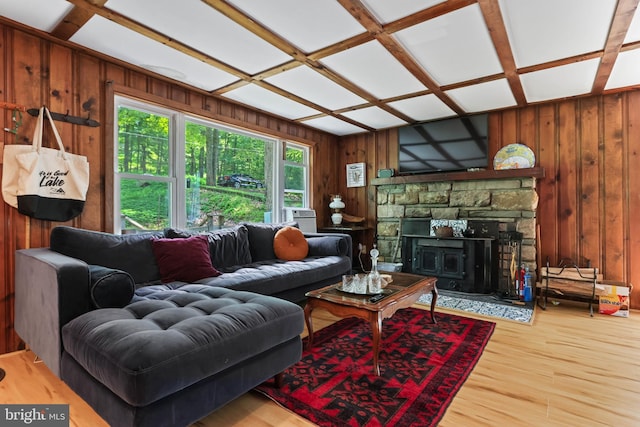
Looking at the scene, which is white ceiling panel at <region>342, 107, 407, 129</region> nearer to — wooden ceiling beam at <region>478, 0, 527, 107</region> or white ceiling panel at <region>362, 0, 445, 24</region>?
wooden ceiling beam at <region>478, 0, 527, 107</region>

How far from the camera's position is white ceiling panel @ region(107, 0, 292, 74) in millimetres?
1944

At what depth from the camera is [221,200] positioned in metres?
3.74

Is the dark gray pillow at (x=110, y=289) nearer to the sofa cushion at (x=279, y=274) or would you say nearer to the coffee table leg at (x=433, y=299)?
the sofa cushion at (x=279, y=274)

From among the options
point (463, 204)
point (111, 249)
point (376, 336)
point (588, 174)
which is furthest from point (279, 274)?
point (588, 174)

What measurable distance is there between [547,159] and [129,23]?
4.27m

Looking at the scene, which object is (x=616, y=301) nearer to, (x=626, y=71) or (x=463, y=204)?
(x=463, y=204)

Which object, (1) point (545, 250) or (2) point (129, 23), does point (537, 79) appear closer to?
(1) point (545, 250)

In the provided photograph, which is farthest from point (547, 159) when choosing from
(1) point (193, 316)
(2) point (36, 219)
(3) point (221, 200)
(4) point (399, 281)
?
(2) point (36, 219)

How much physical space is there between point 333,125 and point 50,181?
11.0ft

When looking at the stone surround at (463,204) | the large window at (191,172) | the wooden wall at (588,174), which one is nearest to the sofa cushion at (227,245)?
the large window at (191,172)

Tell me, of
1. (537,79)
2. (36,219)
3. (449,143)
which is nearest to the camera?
(36,219)

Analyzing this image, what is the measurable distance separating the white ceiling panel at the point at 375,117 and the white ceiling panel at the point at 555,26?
1.67m

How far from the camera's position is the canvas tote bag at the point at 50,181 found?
2199 millimetres

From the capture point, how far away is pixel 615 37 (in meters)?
2.28
